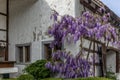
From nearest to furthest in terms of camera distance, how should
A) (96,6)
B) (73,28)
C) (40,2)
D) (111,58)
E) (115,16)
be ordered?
(73,28)
(40,2)
(96,6)
(115,16)
(111,58)

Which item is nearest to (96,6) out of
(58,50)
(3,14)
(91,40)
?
(91,40)

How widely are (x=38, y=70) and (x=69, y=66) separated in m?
1.59

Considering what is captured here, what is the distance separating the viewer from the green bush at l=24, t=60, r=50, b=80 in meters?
14.0

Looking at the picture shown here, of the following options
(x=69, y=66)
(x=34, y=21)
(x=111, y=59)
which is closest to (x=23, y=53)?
(x=34, y=21)

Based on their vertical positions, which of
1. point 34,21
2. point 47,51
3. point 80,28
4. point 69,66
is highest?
point 34,21

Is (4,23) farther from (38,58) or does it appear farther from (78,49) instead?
(78,49)

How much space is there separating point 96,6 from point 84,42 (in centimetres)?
298

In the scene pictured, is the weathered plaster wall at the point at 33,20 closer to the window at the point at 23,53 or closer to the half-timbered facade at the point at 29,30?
the half-timbered facade at the point at 29,30

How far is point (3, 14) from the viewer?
1595 cm

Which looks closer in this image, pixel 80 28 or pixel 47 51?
pixel 80 28

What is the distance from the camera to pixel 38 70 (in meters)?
14.1

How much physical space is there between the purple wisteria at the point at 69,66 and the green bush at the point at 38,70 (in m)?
0.31

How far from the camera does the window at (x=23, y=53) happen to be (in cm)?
1625

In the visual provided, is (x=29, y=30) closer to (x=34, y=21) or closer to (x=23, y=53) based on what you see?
(x=34, y=21)
